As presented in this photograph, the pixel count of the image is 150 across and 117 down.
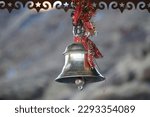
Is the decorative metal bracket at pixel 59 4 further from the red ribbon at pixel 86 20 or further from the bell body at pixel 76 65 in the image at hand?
the bell body at pixel 76 65

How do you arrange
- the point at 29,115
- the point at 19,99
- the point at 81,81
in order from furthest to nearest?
the point at 19,99 < the point at 29,115 < the point at 81,81

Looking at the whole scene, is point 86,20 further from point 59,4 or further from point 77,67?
point 77,67

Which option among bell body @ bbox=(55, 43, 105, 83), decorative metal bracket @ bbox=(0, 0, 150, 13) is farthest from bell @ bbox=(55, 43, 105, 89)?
decorative metal bracket @ bbox=(0, 0, 150, 13)

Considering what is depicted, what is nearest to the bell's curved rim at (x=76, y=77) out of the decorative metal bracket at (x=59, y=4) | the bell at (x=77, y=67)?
the bell at (x=77, y=67)

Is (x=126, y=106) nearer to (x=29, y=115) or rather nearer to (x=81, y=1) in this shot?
(x=29, y=115)

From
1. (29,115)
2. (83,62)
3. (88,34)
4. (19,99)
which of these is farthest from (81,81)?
(19,99)

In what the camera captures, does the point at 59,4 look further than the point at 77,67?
Yes

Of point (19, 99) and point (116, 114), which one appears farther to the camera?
point (19, 99)

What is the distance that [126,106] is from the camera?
3.37 m

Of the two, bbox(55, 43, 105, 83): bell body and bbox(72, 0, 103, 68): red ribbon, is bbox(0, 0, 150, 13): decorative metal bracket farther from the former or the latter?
bbox(55, 43, 105, 83): bell body

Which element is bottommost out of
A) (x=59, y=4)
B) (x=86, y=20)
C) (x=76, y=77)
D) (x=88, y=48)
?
(x=76, y=77)

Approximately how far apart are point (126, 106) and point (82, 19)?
2.82 feet

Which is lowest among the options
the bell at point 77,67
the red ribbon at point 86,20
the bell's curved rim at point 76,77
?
the bell's curved rim at point 76,77

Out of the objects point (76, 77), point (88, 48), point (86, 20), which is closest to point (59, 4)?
point (86, 20)
